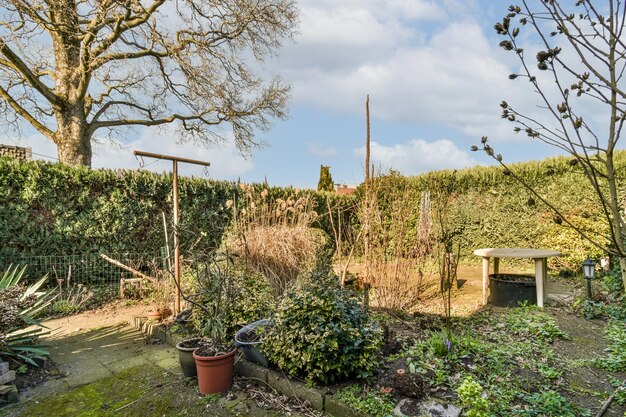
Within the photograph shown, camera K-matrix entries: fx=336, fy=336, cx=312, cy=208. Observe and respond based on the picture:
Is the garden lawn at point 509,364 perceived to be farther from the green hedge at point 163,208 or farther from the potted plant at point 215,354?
the green hedge at point 163,208

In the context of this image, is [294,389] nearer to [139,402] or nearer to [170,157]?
[139,402]

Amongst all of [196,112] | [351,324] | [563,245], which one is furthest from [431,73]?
[196,112]

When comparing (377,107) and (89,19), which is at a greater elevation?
(89,19)

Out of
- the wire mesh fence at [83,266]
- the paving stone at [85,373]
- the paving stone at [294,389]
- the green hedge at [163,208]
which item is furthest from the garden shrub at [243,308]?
the wire mesh fence at [83,266]

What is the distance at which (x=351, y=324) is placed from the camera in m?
2.51

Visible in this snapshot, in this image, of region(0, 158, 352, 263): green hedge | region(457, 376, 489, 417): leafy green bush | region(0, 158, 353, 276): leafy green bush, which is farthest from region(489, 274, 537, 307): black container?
region(0, 158, 352, 263): green hedge

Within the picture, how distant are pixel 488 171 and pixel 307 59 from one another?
18.0ft

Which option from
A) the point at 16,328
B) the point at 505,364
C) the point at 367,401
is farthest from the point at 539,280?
the point at 16,328

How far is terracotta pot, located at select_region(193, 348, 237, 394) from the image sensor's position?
100 inches

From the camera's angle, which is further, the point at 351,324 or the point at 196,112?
the point at 196,112

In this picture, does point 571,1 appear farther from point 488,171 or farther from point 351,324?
point 488,171

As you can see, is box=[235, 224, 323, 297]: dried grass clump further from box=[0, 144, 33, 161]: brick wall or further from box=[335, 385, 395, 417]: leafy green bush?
box=[0, 144, 33, 161]: brick wall

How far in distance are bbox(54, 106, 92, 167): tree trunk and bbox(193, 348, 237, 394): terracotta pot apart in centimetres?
756

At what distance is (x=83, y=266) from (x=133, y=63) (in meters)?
6.13
